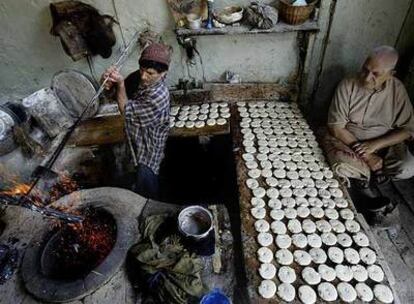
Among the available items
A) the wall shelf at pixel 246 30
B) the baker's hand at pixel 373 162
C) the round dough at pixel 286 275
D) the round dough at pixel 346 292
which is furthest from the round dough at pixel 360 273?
the wall shelf at pixel 246 30

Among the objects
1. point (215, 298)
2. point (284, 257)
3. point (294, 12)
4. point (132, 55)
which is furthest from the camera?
point (132, 55)

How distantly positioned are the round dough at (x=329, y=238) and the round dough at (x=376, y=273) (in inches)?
13.1

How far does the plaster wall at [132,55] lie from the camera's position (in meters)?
3.72

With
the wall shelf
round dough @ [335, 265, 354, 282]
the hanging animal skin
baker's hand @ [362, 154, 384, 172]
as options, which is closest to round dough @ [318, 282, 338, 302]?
round dough @ [335, 265, 354, 282]

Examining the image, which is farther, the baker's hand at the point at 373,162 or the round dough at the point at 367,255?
the baker's hand at the point at 373,162

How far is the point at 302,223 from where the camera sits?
282cm

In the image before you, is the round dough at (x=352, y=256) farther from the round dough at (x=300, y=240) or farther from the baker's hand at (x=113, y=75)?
the baker's hand at (x=113, y=75)

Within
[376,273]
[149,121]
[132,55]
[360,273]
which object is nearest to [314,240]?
[360,273]

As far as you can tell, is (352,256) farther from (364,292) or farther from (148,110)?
(148,110)

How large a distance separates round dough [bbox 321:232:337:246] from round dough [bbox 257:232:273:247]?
483mm

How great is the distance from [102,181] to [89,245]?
1.90 m

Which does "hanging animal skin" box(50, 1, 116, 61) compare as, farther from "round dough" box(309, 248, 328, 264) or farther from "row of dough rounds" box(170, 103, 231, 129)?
"round dough" box(309, 248, 328, 264)

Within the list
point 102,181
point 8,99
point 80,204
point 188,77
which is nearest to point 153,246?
point 80,204

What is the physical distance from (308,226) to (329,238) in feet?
0.67
